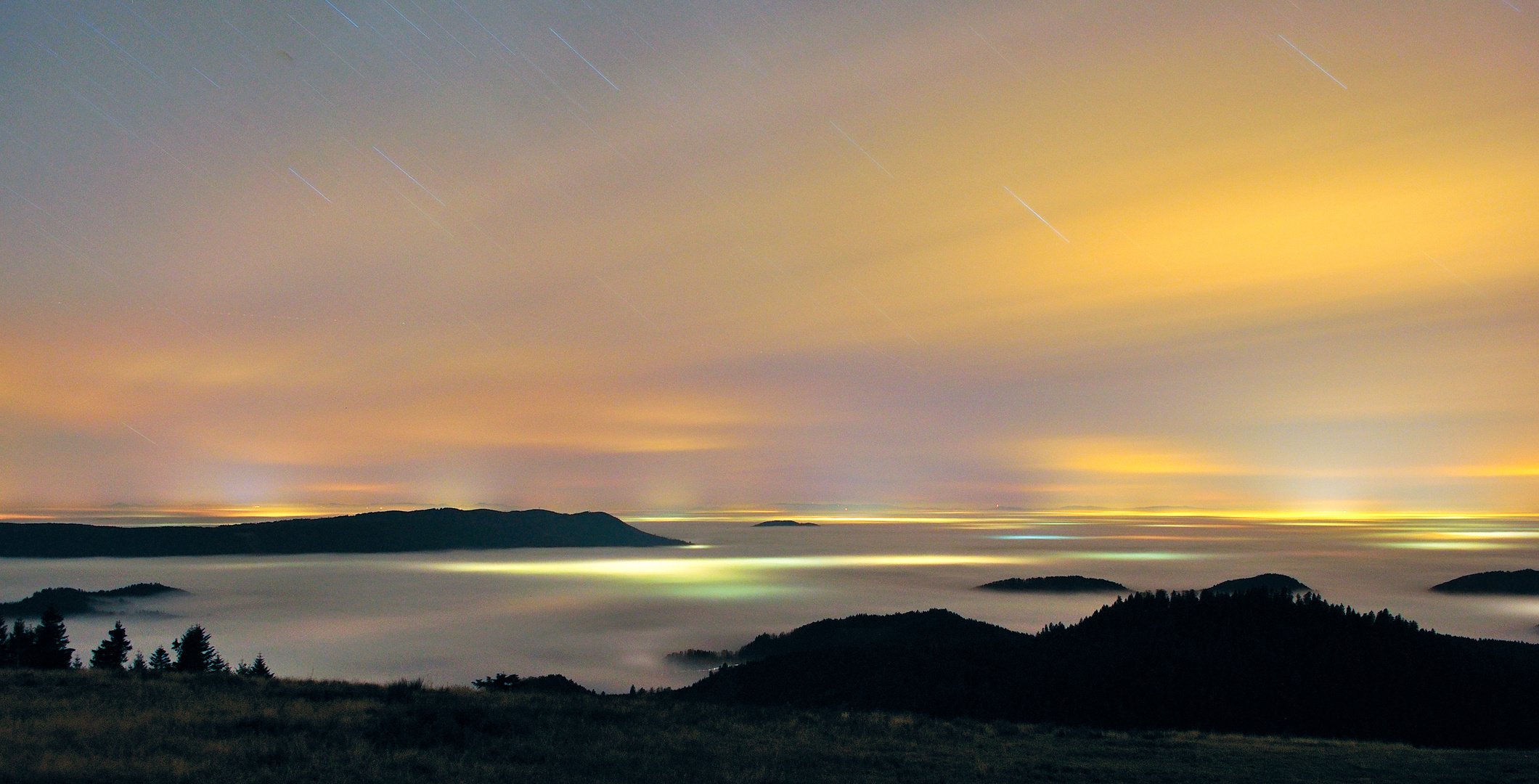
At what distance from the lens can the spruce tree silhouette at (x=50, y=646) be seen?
279 ft

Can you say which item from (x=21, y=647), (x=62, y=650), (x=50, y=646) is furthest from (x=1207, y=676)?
(x=62, y=650)

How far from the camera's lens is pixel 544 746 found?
23078 mm

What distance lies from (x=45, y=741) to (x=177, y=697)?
8321 millimetres

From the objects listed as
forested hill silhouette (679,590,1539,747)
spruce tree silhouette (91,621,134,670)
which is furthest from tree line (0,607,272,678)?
forested hill silhouette (679,590,1539,747)

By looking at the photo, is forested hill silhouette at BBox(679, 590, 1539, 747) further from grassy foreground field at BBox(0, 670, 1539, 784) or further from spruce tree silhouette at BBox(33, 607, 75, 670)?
spruce tree silhouette at BBox(33, 607, 75, 670)

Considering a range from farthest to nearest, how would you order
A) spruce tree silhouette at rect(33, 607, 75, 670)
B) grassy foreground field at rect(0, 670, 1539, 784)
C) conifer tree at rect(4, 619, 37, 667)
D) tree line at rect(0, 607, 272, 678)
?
spruce tree silhouette at rect(33, 607, 75, 670), tree line at rect(0, 607, 272, 678), conifer tree at rect(4, 619, 37, 667), grassy foreground field at rect(0, 670, 1539, 784)

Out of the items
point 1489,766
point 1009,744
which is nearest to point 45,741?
point 1009,744

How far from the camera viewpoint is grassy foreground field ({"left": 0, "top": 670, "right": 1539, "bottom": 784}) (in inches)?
760

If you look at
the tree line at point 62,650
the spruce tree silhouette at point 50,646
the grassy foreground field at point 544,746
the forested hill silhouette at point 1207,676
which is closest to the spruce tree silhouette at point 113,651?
the tree line at point 62,650

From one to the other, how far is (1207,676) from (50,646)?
11770cm

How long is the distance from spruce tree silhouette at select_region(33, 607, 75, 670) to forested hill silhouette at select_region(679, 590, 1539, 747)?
6724cm

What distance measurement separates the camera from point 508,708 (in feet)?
92.9

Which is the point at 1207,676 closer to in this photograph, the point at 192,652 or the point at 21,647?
the point at 192,652

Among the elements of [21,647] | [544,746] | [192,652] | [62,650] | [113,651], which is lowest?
[113,651]
